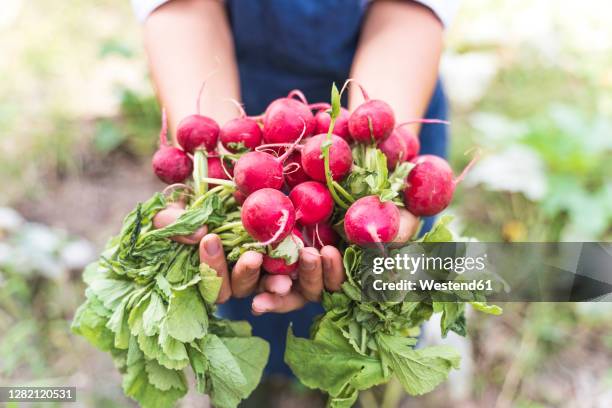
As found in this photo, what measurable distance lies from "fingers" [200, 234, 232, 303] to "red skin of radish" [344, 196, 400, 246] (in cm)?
21

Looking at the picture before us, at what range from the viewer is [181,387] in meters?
1.07

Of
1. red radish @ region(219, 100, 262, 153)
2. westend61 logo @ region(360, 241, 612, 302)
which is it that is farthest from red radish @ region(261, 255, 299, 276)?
red radish @ region(219, 100, 262, 153)

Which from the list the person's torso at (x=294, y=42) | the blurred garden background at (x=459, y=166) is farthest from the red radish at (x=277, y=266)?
the blurred garden background at (x=459, y=166)

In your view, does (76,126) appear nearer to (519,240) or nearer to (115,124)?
(115,124)

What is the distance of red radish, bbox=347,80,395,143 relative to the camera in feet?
3.15

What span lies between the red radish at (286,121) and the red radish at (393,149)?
14cm

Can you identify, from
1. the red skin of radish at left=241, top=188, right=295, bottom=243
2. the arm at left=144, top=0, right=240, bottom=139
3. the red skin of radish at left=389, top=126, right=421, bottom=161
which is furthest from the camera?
the arm at left=144, top=0, right=240, bottom=139

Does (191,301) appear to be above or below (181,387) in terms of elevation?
above

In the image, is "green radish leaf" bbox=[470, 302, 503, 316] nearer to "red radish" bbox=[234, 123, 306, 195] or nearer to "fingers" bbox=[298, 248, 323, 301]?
"fingers" bbox=[298, 248, 323, 301]

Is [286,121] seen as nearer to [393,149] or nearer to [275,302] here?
[393,149]

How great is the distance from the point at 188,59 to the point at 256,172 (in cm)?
52

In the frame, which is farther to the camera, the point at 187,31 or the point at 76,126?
the point at 76,126

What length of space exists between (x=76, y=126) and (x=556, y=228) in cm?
206

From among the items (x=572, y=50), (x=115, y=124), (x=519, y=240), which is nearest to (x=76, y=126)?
(x=115, y=124)
